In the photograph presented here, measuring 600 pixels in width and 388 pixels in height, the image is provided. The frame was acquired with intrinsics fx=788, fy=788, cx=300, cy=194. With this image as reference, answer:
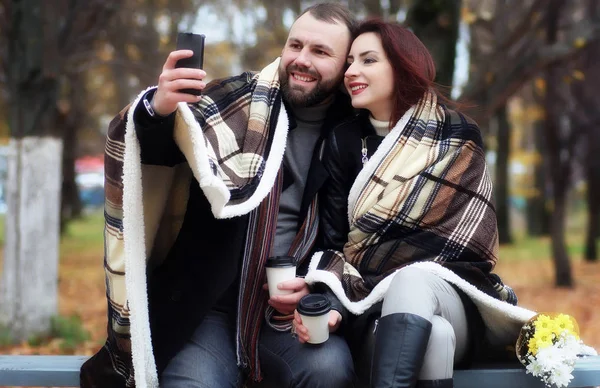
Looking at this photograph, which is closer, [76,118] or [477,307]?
[477,307]

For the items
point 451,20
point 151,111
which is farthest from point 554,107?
point 151,111

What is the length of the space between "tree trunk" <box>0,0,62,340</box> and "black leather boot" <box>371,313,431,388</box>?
4.43 m

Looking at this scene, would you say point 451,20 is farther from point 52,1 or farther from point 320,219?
point 52,1

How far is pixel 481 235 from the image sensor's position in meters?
2.97

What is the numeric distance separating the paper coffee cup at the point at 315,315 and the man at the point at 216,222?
0.06 m

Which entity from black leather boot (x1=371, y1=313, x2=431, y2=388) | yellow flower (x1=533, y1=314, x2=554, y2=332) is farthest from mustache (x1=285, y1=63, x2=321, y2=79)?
yellow flower (x1=533, y1=314, x2=554, y2=332)

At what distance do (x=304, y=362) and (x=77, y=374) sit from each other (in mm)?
915

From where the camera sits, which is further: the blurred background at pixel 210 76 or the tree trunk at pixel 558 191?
the tree trunk at pixel 558 191

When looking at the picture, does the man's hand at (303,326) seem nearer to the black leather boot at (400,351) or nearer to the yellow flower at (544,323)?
the black leather boot at (400,351)

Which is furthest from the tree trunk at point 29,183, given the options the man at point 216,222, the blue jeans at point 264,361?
the blue jeans at point 264,361

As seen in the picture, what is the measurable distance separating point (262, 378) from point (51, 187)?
12.7ft

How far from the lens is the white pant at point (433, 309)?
8.36ft

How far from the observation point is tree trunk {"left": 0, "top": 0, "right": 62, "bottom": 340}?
248 inches

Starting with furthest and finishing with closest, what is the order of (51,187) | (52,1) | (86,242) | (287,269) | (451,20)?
1. (86,242)
2. (52,1)
3. (51,187)
4. (451,20)
5. (287,269)
